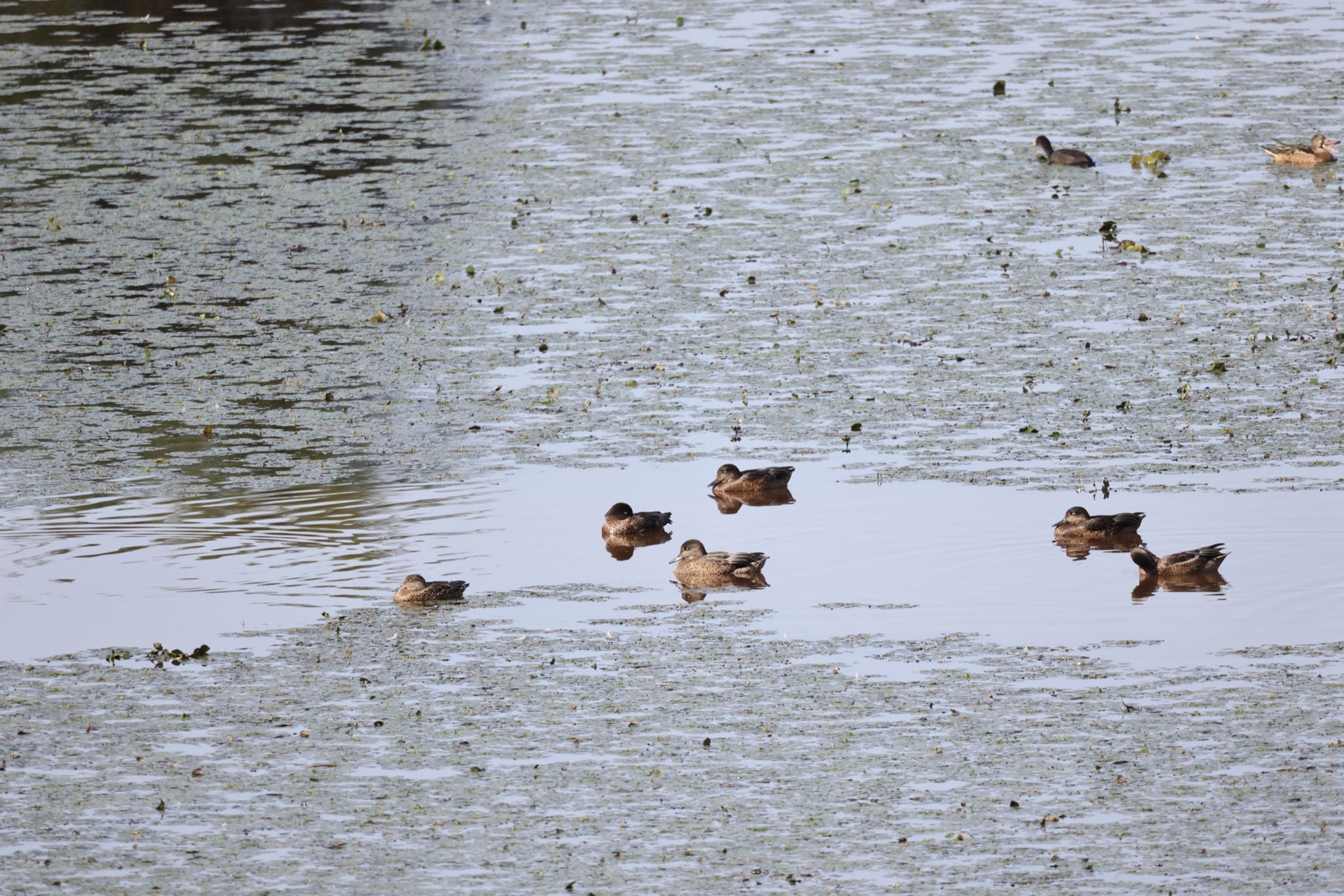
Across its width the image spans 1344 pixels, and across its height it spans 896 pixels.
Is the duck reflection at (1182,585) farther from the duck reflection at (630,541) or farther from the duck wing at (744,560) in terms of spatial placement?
the duck reflection at (630,541)

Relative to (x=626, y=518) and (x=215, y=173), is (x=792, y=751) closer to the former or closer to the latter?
(x=626, y=518)

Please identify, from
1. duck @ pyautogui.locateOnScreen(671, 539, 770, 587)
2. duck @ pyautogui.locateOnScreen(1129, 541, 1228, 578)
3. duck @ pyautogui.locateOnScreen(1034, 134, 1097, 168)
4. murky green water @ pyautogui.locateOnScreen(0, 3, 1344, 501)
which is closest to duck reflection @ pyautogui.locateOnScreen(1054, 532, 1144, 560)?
duck @ pyautogui.locateOnScreen(1129, 541, 1228, 578)

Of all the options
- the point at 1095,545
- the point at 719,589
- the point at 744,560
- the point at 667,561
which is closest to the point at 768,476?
the point at 667,561

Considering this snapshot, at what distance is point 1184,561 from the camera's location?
1303cm

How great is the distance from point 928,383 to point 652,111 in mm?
12119

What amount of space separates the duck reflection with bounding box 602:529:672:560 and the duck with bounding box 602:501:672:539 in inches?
0.8

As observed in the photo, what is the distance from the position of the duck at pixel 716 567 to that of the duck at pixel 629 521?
575 mm

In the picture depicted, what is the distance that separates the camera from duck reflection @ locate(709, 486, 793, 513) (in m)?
14.7

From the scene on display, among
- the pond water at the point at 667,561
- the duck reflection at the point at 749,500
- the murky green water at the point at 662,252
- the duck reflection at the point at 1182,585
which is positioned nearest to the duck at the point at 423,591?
the pond water at the point at 667,561

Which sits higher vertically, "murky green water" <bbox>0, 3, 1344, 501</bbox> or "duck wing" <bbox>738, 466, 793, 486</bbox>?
"murky green water" <bbox>0, 3, 1344, 501</bbox>

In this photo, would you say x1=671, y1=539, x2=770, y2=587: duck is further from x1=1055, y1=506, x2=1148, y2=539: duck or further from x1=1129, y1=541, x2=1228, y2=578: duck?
x1=1129, y1=541, x2=1228, y2=578: duck

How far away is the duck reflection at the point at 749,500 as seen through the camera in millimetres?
14742

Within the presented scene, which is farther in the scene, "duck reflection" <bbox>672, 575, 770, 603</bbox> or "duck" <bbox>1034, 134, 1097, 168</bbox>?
"duck" <bbox>1034, 134, 1097, 168</bbox>

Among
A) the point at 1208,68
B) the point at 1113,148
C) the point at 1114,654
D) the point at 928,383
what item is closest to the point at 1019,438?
the point at 928,383
